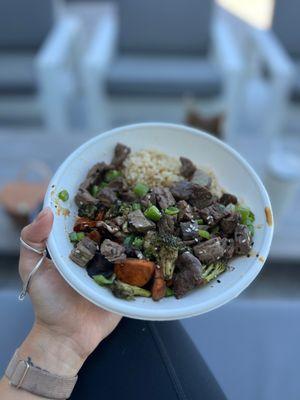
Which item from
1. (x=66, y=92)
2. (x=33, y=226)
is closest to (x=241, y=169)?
(x=33, y=226)

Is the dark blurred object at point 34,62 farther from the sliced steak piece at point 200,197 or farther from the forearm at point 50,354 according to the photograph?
the forearm at point 50,354

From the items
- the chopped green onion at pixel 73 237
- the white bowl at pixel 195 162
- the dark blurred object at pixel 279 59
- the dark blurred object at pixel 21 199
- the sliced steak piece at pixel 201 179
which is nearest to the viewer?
the white bowl at pixel 195 162

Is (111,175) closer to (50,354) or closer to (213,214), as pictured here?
(213,214)

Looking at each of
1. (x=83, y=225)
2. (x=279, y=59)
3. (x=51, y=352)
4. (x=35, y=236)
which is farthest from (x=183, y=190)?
(x=279, y=59)

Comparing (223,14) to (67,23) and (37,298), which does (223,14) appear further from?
(37,298)

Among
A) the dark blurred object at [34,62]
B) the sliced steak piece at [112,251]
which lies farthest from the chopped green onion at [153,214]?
the dark blurred object at [34,62]
